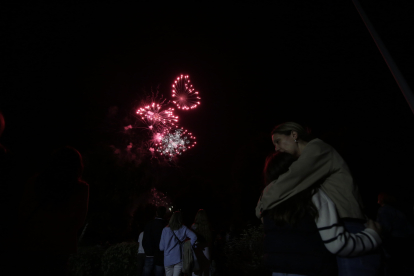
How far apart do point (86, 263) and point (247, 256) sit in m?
5.75

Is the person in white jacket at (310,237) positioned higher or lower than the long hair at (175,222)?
lower

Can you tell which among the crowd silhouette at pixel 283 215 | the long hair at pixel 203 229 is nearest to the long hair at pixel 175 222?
the long hair at pixel 203 229

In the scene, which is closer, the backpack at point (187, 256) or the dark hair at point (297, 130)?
the dark hair at point (297, 130)

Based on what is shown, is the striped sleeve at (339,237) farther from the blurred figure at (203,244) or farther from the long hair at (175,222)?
the blurred figure at (203,244)

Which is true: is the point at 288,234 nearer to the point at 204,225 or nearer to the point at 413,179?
the point at 204,225

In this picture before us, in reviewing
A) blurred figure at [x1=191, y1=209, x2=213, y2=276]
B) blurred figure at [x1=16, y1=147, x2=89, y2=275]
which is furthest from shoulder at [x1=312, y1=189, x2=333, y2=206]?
blurred figure at [x1=191, y1=209, x2=213, y2=276]

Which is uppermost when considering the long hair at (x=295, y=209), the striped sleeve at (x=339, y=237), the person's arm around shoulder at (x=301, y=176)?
the person's arm around shoulder at (x=301, y=176)

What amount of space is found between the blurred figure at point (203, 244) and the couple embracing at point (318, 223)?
246 inches

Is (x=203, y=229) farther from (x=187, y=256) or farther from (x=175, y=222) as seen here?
(x=187, y=256)

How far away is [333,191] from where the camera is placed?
7.07 ft

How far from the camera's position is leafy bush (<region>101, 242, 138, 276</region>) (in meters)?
9.92

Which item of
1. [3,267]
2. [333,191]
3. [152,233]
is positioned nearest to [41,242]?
[3,267]

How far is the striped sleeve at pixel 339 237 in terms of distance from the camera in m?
1.84

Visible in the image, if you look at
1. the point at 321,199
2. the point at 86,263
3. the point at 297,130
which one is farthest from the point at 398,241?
the point at 86,263
